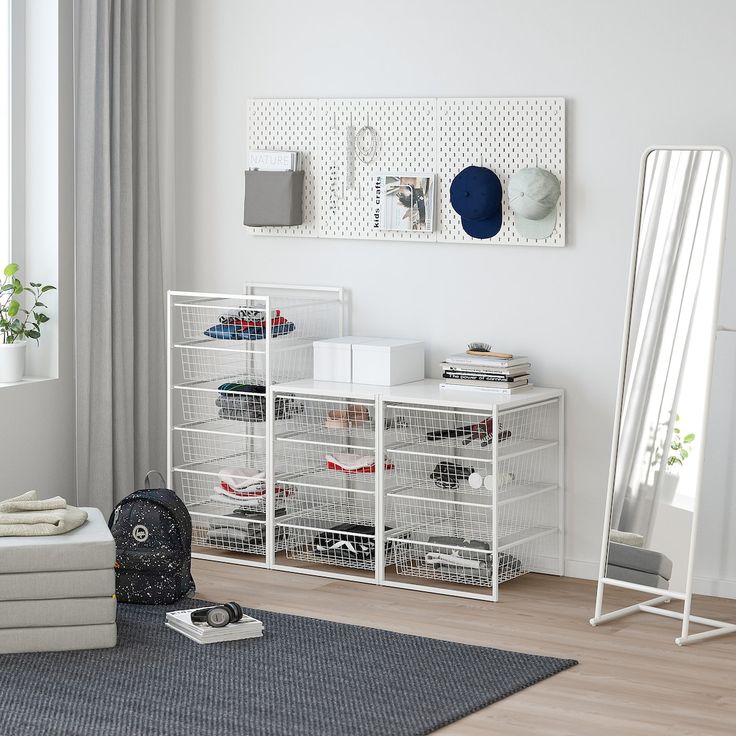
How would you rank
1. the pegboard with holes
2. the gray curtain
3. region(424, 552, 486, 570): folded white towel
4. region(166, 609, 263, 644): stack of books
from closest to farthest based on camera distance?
region(166, 609, 263, 644): stack of books → region(424, 552, 486, 570): folded white towel → the pegboard with holes → the gray curtain

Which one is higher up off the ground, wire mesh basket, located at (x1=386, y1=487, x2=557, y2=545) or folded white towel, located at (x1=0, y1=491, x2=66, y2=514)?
folded white towel, located at (x1=0, y1=491, x2=66, y2=514)

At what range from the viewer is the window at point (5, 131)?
4.73m

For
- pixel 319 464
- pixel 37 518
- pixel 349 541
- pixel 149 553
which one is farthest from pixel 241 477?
pixel 37 518

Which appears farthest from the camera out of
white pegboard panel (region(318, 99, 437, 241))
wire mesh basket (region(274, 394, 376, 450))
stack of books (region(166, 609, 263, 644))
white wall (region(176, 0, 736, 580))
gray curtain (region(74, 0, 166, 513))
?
gray curtain (region(74, 0, 166, 513))

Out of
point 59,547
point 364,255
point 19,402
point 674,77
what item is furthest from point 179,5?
point 59,547

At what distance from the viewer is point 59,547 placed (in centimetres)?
356

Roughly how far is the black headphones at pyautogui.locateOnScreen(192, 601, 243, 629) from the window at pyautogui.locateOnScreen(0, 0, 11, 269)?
1.85 metres

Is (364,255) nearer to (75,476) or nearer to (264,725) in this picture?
(75,476)

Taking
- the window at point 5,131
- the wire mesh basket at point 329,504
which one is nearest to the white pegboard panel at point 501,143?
the wire mesh basket at point 329,504

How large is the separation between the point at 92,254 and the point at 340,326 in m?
1.03

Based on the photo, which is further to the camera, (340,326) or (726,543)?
(340,326)

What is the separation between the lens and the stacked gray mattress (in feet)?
11.6

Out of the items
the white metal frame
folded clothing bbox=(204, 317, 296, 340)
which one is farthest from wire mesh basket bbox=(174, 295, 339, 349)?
the white metal frame

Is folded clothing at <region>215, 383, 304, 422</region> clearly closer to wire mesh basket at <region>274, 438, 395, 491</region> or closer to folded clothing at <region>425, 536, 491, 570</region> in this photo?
wire mesh basket at <region>274, 438, 395, 491</region>
